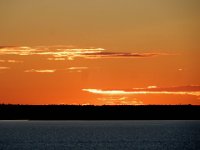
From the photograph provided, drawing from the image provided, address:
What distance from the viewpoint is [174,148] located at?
477 feet

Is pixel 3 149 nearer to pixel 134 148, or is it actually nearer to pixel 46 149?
pixel 46 149

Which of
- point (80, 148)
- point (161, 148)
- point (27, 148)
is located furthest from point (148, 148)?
point (27, 148)

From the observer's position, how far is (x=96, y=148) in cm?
14712

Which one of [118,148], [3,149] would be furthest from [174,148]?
[3,149]

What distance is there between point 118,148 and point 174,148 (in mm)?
12414

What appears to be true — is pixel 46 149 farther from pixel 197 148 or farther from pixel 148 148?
pixel 197 148

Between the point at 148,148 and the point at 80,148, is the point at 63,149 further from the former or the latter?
the point at 148,148

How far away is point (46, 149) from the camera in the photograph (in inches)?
5684

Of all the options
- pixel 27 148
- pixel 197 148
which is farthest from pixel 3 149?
pixel 197 148

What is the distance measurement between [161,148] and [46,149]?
82.8 feet

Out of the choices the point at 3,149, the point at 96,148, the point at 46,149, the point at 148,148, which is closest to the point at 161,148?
the point at 148,148

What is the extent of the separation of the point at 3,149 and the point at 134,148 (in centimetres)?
2874

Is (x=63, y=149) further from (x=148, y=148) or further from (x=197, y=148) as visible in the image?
(x=197, y=148)

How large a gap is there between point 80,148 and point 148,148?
1509cm
